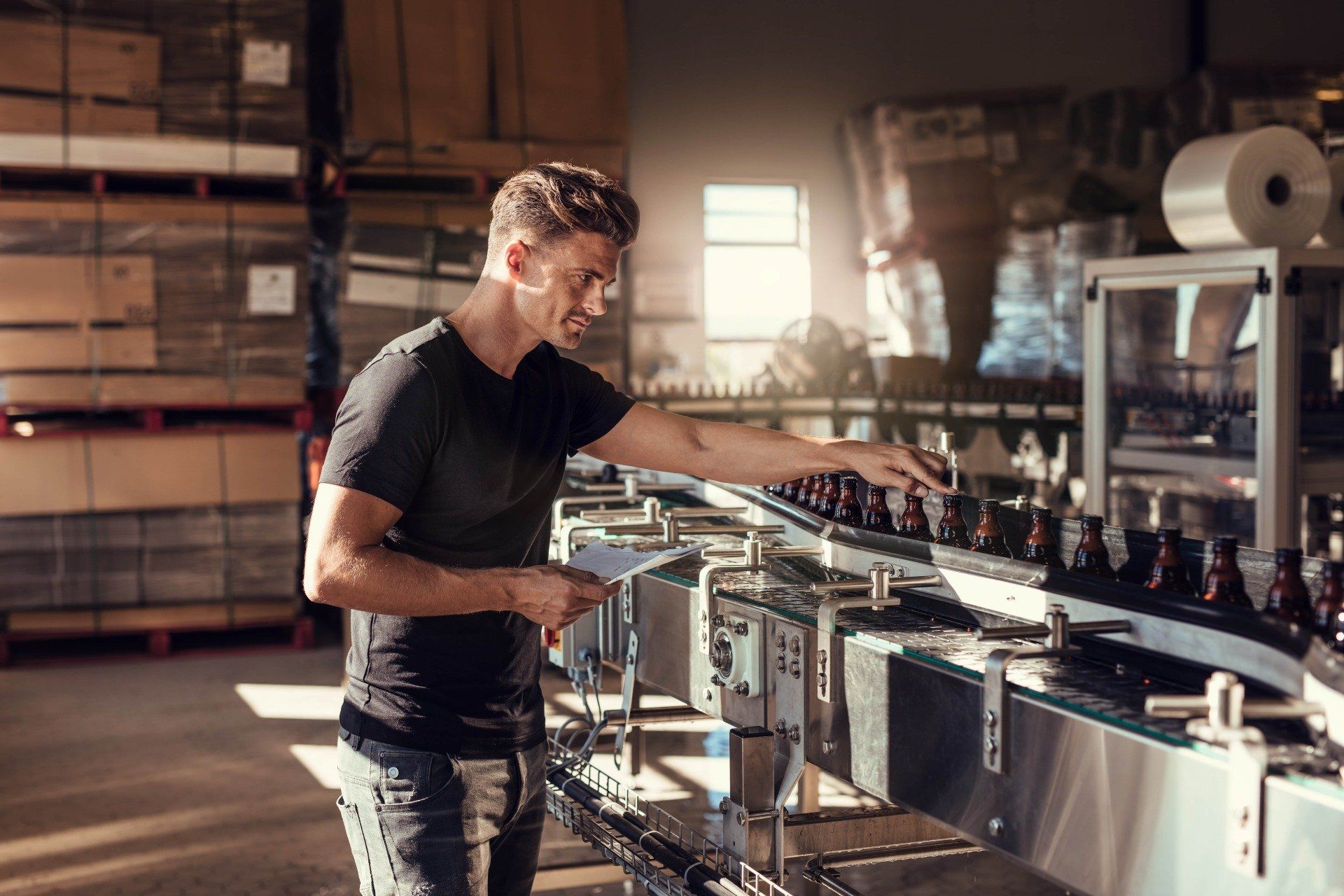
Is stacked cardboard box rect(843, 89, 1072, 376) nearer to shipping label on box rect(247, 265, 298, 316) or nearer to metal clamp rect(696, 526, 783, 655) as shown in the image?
shipping label on box rect(247, 265, 298, 316)

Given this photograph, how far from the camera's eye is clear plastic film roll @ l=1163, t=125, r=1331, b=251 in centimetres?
399

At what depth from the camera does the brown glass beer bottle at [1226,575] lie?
1.86 meters

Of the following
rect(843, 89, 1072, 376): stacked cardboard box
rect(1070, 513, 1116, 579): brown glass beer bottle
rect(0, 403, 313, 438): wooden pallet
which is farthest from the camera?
rect(843, 89, 1072, 376): stacked cardboard box

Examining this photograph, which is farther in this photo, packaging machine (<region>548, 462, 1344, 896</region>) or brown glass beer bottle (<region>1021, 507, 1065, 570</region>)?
brown glass beer bottle (<region>1021, 507, 1065, 570</region>)

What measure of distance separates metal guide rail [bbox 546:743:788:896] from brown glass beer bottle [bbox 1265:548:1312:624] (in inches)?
34.1

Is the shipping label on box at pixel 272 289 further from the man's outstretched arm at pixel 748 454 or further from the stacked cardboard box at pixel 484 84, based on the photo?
the man's outstretched arm at pixel 748 454

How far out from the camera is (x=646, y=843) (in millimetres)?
2441

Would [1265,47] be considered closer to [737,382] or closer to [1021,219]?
[1021,219]

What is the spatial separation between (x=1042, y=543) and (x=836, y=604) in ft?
1.72

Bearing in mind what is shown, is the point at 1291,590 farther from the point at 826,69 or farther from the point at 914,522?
the point at 826,69

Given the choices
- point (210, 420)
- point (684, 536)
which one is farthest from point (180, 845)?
point (210, 420)

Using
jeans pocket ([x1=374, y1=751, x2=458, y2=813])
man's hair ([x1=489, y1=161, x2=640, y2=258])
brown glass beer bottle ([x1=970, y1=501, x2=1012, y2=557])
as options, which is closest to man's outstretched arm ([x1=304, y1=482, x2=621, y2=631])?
jeans pocket ([x1=374, y1=751, x2=458, y2=813])

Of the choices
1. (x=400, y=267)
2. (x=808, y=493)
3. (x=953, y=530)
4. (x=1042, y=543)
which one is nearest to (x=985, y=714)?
(x=1042, y=543)

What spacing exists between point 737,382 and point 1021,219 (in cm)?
208
